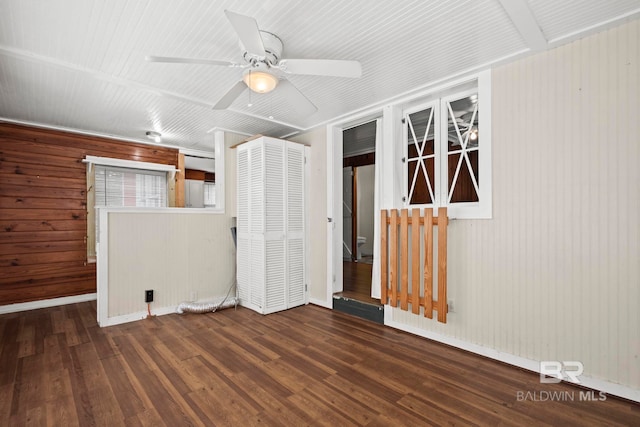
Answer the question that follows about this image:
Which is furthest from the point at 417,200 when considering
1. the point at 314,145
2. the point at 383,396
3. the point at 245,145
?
the point at 245,145

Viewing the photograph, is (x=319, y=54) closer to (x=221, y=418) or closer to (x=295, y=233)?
(x=295, y=233)

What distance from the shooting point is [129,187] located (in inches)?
185

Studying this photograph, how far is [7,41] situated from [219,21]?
153 centimetres

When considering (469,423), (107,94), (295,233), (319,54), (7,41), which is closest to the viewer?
(469,423)

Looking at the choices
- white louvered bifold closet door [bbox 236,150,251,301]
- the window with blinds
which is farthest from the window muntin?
the window with blinds

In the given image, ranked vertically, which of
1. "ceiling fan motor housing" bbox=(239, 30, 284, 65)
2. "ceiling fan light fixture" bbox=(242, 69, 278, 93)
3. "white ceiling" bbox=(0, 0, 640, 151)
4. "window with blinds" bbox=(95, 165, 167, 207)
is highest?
"white ceiling" bbox=(0, 0, 640, 151)

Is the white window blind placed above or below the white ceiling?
below

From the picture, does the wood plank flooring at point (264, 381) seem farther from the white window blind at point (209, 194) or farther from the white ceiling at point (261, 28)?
the white window blind at point (209, 194)

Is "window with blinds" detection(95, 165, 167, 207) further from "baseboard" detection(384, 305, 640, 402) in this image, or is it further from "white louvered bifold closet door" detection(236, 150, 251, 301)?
"baseboard" detection(384, 305, 640, 402)

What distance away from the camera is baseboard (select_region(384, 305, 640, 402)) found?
6.20ft

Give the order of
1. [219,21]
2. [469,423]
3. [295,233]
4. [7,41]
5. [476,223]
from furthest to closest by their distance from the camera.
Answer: [295,233], [476,223], [7,41], [219,21], [469,423]

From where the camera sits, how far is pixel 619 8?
1753 mm

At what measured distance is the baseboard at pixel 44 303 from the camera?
3.68 metres

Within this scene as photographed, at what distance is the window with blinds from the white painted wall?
15.2ft
